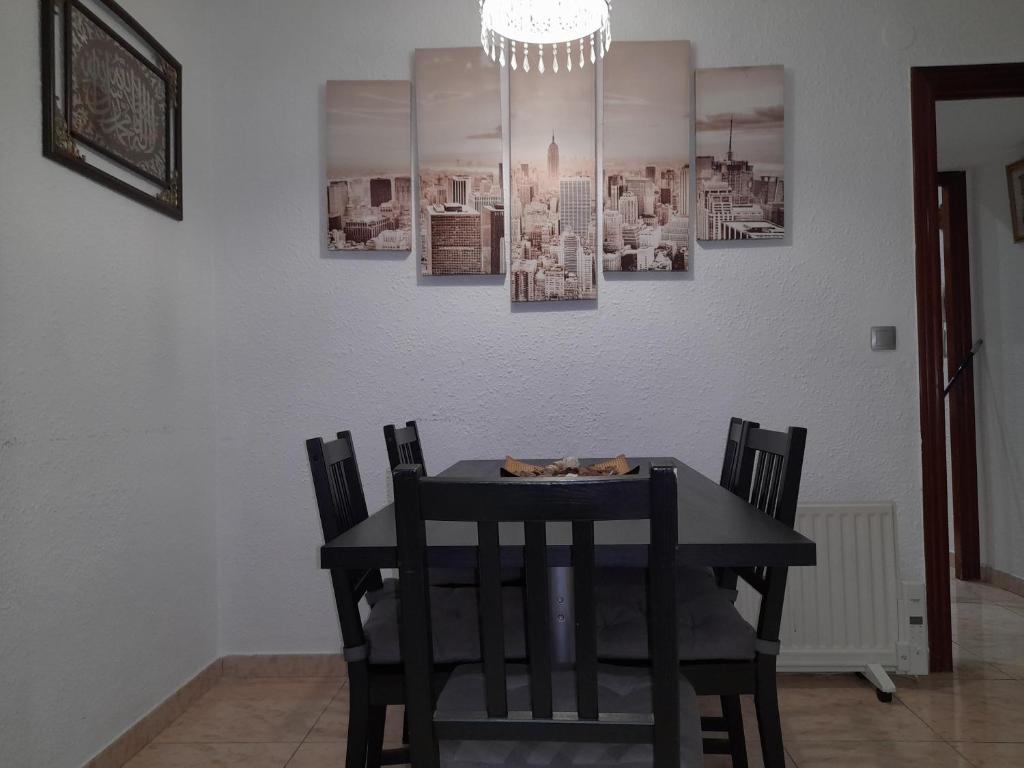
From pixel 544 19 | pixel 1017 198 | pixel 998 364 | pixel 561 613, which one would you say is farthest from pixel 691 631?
pixel 1017 198

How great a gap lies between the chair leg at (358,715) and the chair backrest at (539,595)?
1.41 feet

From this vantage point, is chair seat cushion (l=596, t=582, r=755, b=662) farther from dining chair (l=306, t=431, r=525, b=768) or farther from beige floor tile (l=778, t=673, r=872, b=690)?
beige floor tile (l=778, t=673, r=872, b=690)

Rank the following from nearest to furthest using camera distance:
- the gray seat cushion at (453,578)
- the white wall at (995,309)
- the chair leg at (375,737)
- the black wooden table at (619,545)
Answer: the black wooden table at (619,545)
the chair leg at (375,737)
the gray seat cushion at (453,578)
the white wall at (995,309)

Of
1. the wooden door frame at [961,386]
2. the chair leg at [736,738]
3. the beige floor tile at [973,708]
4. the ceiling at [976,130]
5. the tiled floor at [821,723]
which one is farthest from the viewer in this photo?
the wooden door frame at [961,386]

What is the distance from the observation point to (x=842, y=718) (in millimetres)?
2275

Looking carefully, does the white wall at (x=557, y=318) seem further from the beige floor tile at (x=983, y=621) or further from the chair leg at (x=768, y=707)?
the chair leg at (x=768, y=707)

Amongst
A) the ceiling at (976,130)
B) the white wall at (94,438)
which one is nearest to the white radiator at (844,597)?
the white wall at (94,438)

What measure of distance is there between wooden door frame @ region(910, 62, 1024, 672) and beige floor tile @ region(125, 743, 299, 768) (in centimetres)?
224

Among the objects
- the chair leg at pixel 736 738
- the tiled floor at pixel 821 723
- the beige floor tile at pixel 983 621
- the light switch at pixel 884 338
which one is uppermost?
the light switch at pixel 884 338

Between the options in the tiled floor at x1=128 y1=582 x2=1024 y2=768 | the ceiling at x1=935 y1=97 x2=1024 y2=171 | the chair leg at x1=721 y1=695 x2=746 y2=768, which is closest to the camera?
the chair leg at x1=721 y1=695 x2=746 y2=768

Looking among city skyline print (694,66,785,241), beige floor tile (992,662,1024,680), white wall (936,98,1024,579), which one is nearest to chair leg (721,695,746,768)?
beige floor tile (992,662,1024,680)

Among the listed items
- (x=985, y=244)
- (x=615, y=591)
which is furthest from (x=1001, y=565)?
(x=615, y=591)

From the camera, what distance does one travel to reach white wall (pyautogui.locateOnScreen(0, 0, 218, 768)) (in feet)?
5.48

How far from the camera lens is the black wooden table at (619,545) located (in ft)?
4.03
